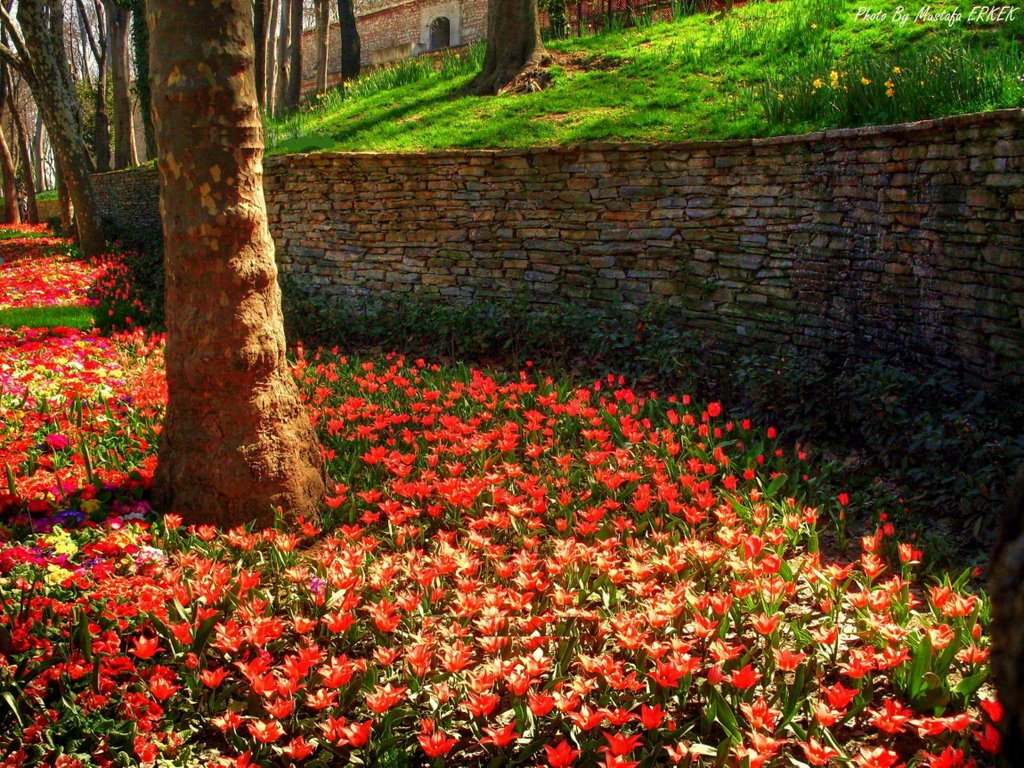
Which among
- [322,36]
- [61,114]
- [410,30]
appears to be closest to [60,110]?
[61,114]

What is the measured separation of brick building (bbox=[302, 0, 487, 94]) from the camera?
23.2 m

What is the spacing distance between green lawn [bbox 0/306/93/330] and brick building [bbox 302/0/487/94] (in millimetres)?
17169

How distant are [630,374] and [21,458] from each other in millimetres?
3799

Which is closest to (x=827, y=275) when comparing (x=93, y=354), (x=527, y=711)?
(x=527, y=711)

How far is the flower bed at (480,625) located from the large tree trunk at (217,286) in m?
0.21

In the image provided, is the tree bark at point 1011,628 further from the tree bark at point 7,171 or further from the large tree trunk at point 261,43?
the tree bark at point 7,171

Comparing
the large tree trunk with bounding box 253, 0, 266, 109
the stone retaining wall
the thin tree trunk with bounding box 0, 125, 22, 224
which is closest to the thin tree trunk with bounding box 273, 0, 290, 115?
the large tree trunk with bounding box 253, 0, 266, 109

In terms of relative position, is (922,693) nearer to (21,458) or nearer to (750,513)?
(750,513)

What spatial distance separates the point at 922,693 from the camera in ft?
7.36

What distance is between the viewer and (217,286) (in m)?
3.49

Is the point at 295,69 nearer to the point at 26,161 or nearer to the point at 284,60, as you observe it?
the point at 284,60

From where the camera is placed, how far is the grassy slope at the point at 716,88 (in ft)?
18.7

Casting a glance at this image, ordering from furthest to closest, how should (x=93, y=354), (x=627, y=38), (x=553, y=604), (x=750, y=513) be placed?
(x=627, y=38) < (x=93, y=354) < (x=750, y=513) < (x=553, y=604)

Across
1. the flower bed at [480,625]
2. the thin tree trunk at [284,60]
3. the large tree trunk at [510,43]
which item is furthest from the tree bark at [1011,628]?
the thin tree trunk at [284,60]
